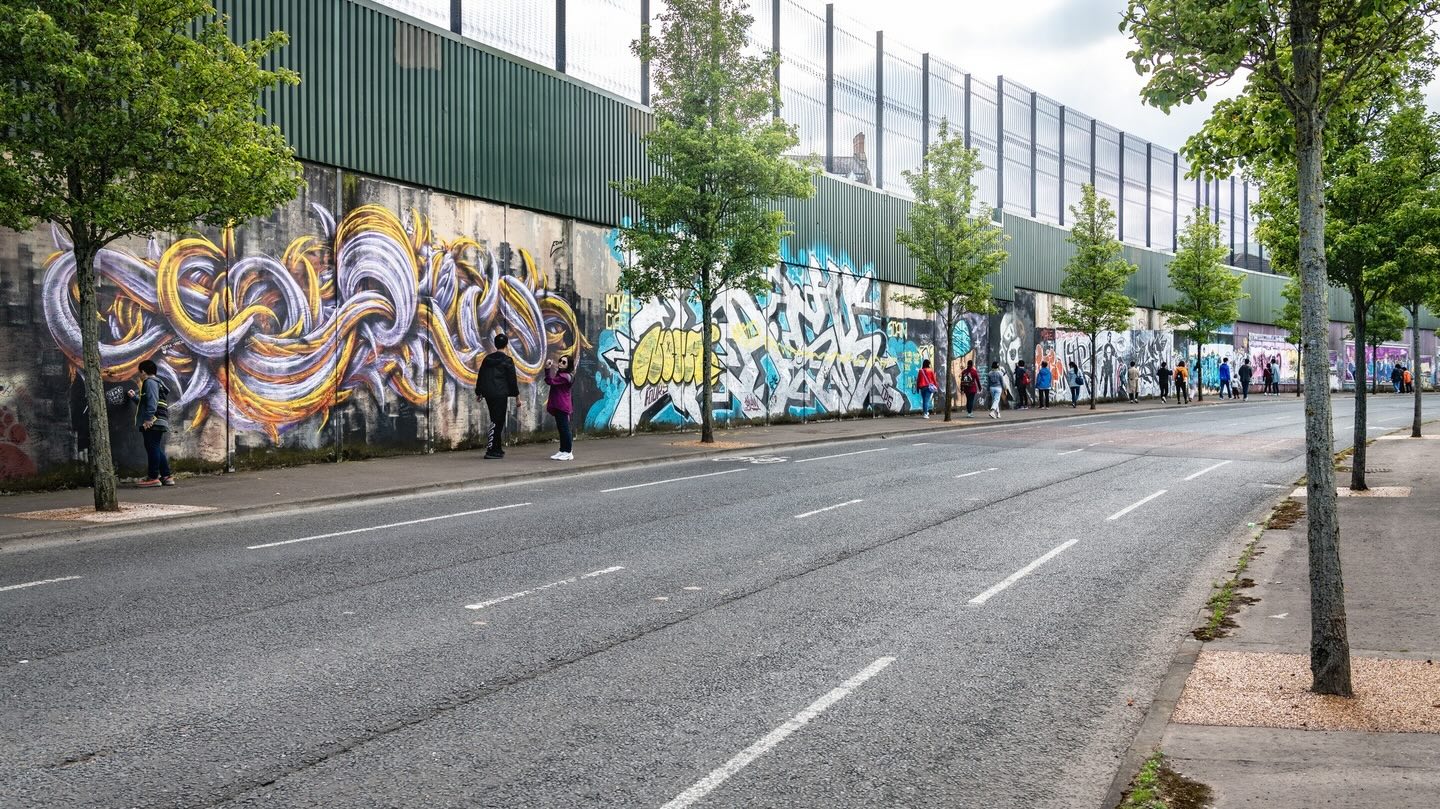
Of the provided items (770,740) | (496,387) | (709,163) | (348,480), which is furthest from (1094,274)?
(770,740)

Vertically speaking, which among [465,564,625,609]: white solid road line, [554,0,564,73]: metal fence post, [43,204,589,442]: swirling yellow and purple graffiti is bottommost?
[465,564,625,609]: white solid road line

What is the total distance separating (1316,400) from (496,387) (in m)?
15.4

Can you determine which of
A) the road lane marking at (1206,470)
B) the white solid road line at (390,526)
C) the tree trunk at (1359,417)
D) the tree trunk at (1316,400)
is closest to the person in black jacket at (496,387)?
the white solid road line at (390,526)

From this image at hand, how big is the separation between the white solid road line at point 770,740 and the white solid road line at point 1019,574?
1.92 metres

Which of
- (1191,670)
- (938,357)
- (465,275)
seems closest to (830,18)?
(938,357)

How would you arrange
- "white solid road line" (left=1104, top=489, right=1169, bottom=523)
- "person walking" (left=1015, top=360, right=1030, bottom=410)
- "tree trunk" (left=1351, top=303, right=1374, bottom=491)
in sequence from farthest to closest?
"person walking" (left=1015, top=360, right=1030, bottom=410), "tree trunk" (left=1351, top=303, right=1374, bottom=491), "white solid road line" (left=1104, top=489, right=1169, bottom=523)

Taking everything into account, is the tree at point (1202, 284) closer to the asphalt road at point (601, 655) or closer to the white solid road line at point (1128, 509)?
the white solid road line at point (1128, 509)

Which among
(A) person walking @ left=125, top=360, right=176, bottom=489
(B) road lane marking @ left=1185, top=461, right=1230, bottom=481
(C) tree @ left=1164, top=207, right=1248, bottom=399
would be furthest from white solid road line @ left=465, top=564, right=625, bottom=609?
(C) tree @ left=1164, top=207, right=1248, bottom=399

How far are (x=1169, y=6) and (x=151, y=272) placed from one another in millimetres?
13941

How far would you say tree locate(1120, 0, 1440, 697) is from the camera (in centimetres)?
555

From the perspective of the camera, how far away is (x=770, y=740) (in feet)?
16.1

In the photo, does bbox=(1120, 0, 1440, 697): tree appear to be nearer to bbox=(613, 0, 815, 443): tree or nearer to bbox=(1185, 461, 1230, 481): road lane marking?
bbox=(1185, 461, 1230, 481): road lane marking

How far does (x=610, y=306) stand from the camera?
25047 mm

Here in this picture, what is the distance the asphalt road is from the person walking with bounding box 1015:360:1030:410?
30.3 metres
